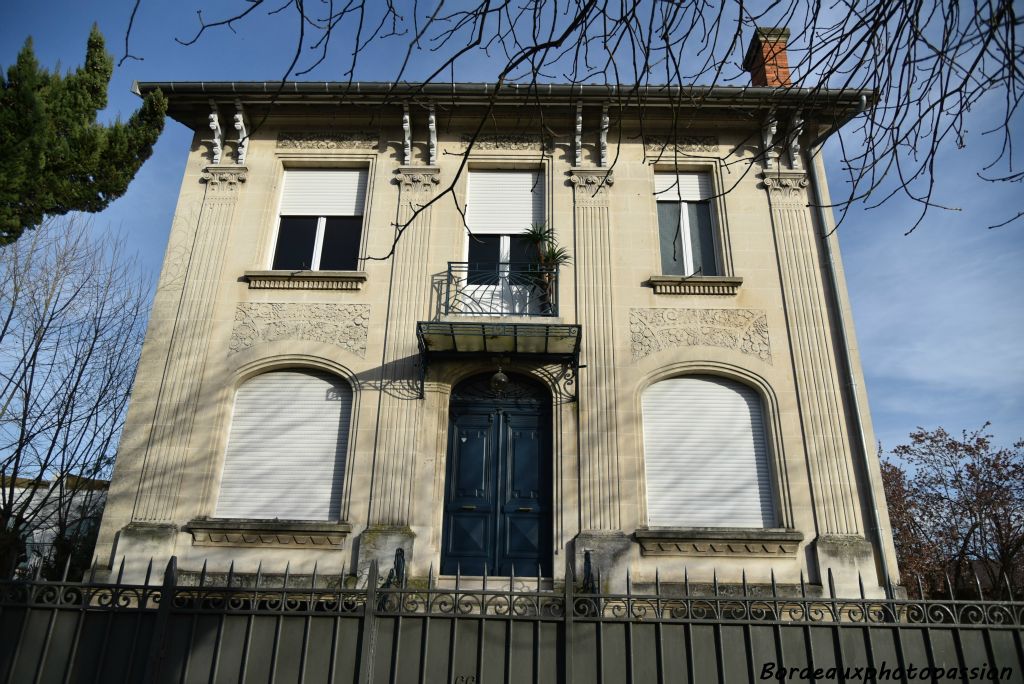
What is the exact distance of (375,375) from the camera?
968 centimetres

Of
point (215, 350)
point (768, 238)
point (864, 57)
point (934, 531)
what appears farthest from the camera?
point (934, 531)

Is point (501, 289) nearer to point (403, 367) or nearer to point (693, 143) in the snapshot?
point (403, 367)

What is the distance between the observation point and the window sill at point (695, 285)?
10.2 metres

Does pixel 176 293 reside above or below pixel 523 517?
above

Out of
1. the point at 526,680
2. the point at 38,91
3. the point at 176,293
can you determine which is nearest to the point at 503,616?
the point at 526,680

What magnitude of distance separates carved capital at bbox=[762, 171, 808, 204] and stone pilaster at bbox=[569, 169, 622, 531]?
2.61 m

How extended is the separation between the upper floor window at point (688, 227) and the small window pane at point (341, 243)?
4924mm

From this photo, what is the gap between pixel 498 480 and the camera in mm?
9414

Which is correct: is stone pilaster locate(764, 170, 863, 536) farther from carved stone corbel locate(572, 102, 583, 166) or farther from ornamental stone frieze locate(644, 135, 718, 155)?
carved stone corbel locate(572, 102, 583, 166)

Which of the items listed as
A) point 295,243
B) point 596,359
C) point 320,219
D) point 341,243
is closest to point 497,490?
point 596,359

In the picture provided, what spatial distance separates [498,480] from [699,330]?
3.72 meters

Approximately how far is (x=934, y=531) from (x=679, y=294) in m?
18.0

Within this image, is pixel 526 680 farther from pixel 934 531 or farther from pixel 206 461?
pixel 934 531

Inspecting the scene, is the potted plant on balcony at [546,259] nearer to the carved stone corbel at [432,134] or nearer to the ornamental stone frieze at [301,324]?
the carved stone corbel at [432,134]
